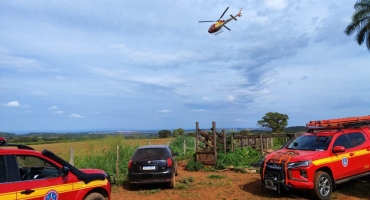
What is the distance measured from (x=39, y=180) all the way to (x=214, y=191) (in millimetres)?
6036

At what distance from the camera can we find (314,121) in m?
10.3

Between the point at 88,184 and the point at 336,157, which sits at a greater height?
the point at 336,157

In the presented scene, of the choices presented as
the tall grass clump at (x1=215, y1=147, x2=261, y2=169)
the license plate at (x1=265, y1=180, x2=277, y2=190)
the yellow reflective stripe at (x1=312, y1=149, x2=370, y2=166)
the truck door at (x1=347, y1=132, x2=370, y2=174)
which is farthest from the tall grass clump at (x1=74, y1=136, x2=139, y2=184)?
the truck door at (x1=347, y1=132, x2=370, y2=174)

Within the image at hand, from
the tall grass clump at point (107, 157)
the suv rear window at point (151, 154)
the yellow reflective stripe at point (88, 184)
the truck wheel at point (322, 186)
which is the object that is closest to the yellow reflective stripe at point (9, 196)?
the yellow reflective stripe at point (88, 184)

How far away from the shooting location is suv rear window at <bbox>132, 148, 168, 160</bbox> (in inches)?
406

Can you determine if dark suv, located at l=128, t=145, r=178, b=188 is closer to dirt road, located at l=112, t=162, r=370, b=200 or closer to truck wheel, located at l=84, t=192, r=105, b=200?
dirt road, located at l=112, t=162, r=370, b=200

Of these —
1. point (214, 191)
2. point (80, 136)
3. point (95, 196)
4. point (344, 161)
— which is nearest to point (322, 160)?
point (344, 161)

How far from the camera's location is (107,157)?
45.5 ft

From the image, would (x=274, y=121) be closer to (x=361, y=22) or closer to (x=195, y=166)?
(x=361, y=22)

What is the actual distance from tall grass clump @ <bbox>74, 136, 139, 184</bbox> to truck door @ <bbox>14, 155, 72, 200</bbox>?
616 centimetres

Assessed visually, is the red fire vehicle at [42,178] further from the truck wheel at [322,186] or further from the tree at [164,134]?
the tree at [164,134]

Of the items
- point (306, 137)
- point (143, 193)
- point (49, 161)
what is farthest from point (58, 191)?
point (306, 137)

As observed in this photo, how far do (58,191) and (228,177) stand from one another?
8249 mm

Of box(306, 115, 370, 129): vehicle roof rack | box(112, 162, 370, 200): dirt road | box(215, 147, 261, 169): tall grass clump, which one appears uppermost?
box(306, 115, 370, 129): vehicle roof rack
